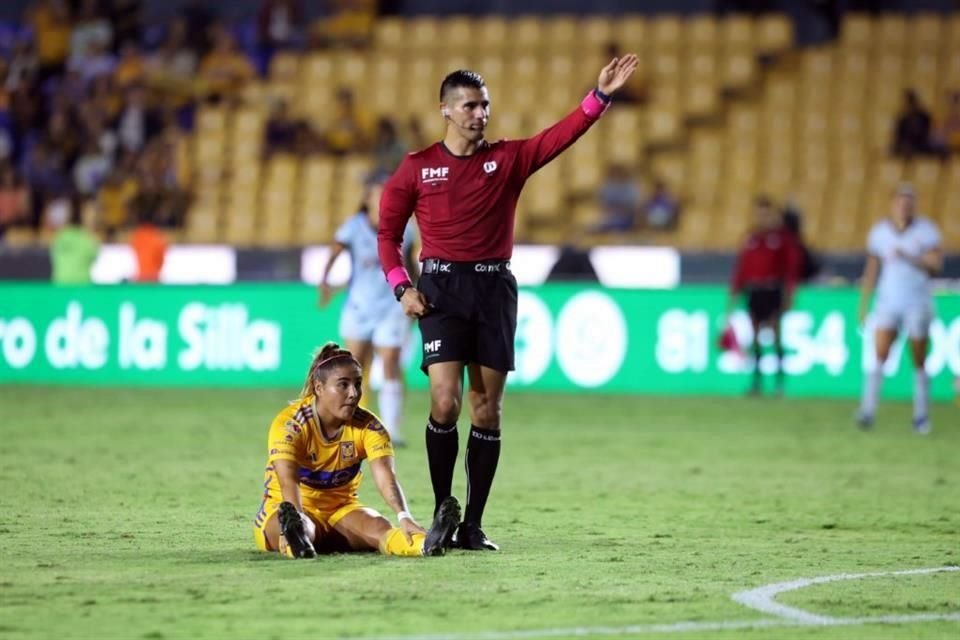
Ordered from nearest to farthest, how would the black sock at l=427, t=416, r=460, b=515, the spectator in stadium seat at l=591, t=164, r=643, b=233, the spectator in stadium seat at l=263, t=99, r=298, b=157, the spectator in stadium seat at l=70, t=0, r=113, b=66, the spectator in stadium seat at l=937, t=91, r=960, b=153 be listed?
1. the black sock at l=427, t=416, r=460, b=515
2. the spectator in stadium seat at l=937, t=91, r=960, b=153
3. the spectator in stadium seat at l=591, t=164, r=643, b=233
4. the spectator in stadium seat at l=263, t=99, r=298, b=157
5. the spectator in stadium seat at l=70, t=0, r=113, b=66

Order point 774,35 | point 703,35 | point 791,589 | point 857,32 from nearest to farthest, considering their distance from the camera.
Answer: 1. point 791,589
2. point 857,32
3. point 774,35
4. point 703,35

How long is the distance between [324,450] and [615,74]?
213 centimetres

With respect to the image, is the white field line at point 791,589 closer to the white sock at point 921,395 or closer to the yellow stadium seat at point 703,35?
the white sock at point 921,395

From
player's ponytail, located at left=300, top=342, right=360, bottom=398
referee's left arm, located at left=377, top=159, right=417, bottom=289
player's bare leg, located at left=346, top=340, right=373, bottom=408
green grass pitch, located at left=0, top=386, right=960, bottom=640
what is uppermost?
referee's left arm, located at left=377, top=159, right=417, bottom=289

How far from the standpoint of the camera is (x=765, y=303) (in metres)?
20.7

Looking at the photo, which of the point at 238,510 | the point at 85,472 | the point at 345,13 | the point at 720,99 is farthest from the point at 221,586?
the point at 345,13

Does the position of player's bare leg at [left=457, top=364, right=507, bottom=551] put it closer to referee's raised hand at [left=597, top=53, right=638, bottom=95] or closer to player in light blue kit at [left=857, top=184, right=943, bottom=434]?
referee's raised hand at [left=597, top=53, right=638, bottom=95]

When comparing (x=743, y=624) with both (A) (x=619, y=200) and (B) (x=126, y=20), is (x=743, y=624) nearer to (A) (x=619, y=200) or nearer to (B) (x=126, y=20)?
(A) (x=619, y=200)

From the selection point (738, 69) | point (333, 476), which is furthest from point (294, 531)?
point (738, 69)

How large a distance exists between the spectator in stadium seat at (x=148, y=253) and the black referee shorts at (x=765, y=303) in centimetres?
787

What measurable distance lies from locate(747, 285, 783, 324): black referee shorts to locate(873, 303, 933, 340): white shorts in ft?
12.3

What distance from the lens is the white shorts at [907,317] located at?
16.8m

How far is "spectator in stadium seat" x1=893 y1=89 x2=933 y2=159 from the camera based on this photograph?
24.2 m

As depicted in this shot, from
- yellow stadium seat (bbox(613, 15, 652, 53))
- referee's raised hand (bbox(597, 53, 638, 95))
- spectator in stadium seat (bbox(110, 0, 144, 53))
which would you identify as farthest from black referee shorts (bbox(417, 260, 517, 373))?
spectator in stadium seat (bbox(110, 0, 144, 53))
